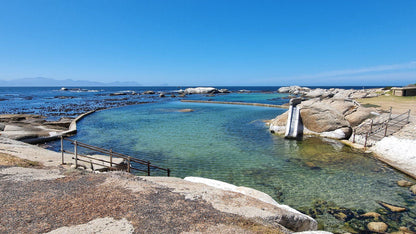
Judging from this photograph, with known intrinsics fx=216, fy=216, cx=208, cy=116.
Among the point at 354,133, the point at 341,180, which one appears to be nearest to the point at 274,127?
the point at 354,133

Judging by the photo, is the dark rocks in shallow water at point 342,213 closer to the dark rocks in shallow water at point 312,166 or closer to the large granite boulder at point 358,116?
the dark rocks in shallow water at point 312,166

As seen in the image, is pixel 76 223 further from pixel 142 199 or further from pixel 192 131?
pixel 192 131

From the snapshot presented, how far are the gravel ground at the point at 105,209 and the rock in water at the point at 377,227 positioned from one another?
4.80 m

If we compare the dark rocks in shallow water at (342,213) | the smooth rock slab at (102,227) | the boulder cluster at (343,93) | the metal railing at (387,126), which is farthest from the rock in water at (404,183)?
the boulder cluster at (343,93)

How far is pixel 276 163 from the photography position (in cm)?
1542

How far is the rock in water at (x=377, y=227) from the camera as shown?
322 inches

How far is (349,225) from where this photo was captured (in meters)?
8.58

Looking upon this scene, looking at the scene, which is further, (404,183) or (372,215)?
(404,183)

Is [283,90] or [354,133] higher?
[283,90]

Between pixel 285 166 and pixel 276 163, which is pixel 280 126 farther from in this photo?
pixel 285 166

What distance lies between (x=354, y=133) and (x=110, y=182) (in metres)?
20.8

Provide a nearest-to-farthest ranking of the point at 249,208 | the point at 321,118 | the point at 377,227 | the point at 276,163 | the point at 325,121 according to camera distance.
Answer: the point at 249,208 < the point at 377,227 < the point at 276,163 < the point at 325,121 < the point at 321,118

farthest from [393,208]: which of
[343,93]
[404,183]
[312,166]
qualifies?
[343,93]

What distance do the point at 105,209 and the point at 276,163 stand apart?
39.1 ft
